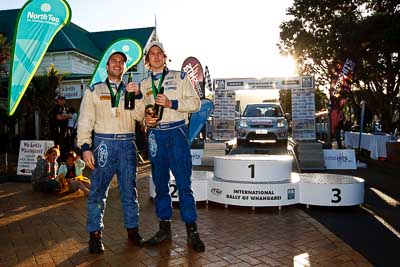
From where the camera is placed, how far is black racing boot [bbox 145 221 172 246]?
14.2 ft

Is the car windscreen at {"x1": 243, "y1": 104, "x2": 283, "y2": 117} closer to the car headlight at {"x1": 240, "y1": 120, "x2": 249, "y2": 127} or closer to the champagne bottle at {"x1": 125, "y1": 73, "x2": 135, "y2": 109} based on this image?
the car headlight at {"x1": 240, "y1": 120, "x2": 249, "y2": 127}

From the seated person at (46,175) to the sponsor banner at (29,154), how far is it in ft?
4.75

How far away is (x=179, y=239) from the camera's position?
15.0ft

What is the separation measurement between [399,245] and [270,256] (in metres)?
1.67

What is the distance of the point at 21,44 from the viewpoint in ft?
27.3

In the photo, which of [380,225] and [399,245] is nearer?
[399,245]

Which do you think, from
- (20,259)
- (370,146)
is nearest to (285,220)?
(20,259)

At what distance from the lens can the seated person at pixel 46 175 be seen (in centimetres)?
768

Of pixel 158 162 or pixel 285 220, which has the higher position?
pixel 158 162

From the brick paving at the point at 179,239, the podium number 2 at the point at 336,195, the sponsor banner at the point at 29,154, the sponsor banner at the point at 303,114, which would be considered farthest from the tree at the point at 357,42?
the sponsor banner at the point at 29,154

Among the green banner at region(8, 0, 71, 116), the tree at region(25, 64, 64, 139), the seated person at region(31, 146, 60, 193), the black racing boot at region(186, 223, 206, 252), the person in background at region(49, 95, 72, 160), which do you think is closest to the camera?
the black racing boot at region(186, 223, 206, 252)

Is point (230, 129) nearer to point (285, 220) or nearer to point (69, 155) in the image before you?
point (69, 155)

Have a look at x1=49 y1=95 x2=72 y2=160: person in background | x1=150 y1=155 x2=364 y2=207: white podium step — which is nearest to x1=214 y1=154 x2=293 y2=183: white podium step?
x1=150 y1=155 x2=364 y2=207: white podium step

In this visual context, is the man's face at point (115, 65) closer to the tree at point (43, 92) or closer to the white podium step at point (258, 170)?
the white podium step at point (258, 170)
